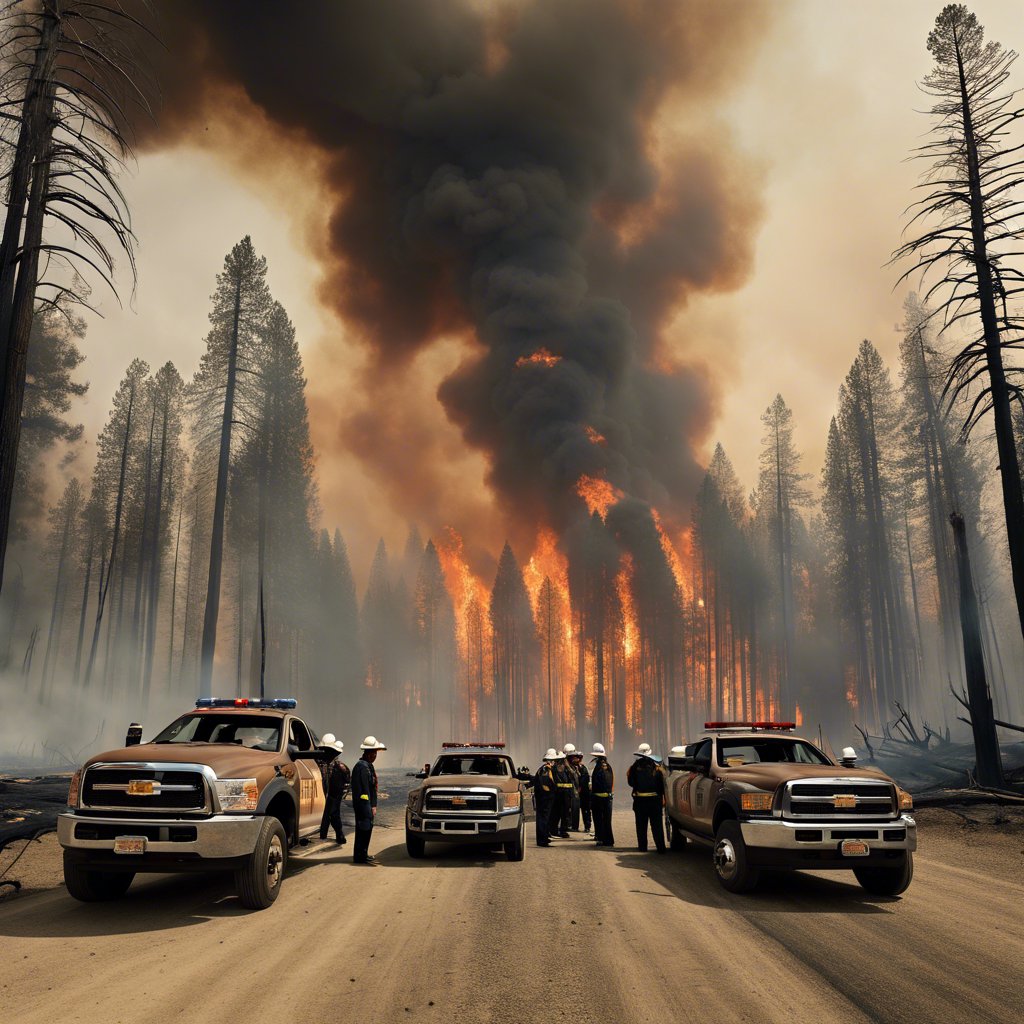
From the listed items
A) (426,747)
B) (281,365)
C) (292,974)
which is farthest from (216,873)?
(426,747)

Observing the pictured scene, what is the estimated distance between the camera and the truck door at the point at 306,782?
10.0 m

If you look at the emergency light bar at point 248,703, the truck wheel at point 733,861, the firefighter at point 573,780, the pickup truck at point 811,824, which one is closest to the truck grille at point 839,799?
the pickup truck at point 811,824

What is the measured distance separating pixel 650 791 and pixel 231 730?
23.3ft

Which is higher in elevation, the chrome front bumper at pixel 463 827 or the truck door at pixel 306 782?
the truck door at pixel 306 782

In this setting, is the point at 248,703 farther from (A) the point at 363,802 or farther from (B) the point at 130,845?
(B) the point at 130,845

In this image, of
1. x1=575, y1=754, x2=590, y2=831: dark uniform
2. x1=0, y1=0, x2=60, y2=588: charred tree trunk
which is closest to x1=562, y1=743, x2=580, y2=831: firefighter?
x1=575, y1=754, x2=590, y2=831: dark uniform

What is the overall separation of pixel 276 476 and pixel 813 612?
2080 inches

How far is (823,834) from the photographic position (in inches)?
340

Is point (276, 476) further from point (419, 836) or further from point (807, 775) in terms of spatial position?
point (807, 775)

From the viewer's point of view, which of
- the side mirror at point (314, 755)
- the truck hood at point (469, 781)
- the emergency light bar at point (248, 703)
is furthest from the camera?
the truck hood at point (469, 781)

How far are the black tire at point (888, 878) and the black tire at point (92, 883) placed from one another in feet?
28.0

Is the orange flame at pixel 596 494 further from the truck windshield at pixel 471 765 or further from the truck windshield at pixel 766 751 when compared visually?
the truck windshield at pixel 766 751

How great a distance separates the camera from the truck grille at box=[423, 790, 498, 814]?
38.5 ft

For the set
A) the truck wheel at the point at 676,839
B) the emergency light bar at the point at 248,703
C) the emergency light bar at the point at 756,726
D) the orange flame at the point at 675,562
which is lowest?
the truck wheel at the point at 676,839
